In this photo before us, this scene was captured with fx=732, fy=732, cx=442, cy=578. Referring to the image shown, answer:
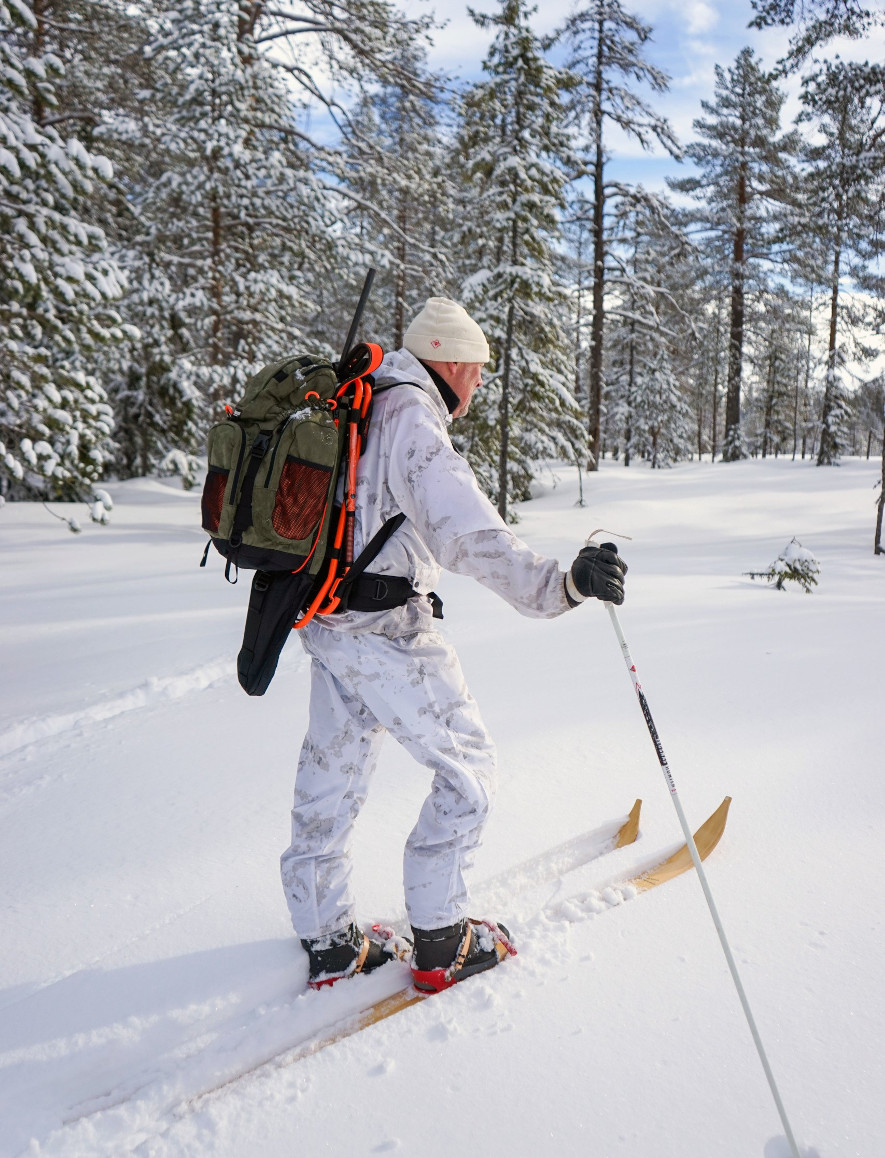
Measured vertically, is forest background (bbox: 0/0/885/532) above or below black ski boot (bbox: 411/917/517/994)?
above

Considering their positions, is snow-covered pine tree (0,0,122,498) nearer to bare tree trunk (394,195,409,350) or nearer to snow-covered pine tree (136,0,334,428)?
snow-covered pine tree (136,0,334,428)

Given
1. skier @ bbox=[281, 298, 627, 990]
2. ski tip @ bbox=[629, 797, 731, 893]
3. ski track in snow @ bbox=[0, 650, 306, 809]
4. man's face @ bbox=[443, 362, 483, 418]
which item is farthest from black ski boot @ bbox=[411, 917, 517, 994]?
ski track in snow @ bbox=[0, 650, 306, 809]

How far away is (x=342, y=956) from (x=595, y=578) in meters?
1.35

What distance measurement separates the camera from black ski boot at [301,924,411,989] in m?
2.13

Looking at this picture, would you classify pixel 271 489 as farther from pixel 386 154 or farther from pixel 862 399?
pixel 862 399

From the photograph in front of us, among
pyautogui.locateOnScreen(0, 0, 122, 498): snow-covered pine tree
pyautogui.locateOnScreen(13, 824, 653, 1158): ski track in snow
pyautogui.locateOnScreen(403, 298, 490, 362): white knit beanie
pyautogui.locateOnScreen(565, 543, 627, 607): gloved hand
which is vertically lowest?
pyautogui.locateOnScreen(13, 824, 653, 1158): ski track in snow

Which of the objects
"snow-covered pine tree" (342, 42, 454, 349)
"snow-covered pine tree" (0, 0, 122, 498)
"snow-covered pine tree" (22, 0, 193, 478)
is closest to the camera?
"snow-covered pine tree" (0, 0, 122, 498)

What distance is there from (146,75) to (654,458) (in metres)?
25.7

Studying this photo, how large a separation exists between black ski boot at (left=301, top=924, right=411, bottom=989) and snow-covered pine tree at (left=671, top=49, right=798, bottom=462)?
80.5 feet

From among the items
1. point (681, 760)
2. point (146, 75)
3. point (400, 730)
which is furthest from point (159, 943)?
point (146, 75)

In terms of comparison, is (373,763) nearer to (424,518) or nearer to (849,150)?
(424,518)

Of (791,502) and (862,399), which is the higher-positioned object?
(862,399)

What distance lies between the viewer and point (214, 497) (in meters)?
1.95

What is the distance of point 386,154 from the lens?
43.7 feet
